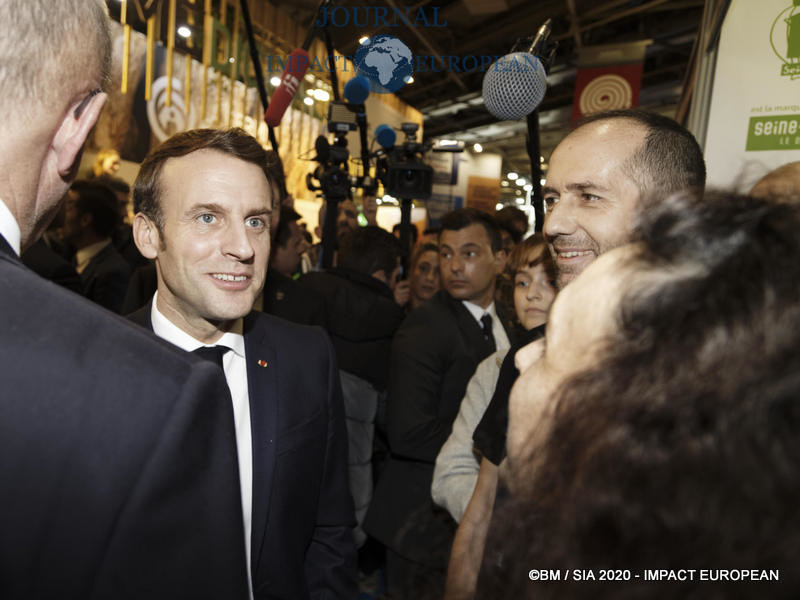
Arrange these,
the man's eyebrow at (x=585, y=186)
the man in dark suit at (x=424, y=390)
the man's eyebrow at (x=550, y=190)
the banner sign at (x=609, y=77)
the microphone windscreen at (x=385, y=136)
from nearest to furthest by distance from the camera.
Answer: the man's eyebrow at (x=585, y=186) → the man's eyebrow at (x=550, y=190) → the man in dark suit at (x=424, y=390) → the microphone windscreen at (x=385, y=136) → the banner sign at (x=609, y=77)

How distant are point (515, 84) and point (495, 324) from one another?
4.66ft

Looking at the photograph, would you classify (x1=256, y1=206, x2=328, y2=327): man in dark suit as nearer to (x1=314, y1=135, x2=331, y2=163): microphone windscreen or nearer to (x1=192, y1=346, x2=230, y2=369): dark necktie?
(x1=314, y1=135, x2=331, y2=163): microphone windscreen

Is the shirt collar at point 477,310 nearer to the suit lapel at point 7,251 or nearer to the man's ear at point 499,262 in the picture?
the man's ear at point 499,262

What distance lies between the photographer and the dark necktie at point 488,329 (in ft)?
8.50

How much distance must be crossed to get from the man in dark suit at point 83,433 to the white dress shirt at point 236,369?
28.0 inches

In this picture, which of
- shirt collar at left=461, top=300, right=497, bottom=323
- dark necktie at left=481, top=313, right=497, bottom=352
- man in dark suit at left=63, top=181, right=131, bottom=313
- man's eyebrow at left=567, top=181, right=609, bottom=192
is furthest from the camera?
man in dark suit at left=63, top=181, right=131, bottom=313

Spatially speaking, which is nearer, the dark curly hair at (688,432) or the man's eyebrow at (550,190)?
the dark curly hair at (688,432)

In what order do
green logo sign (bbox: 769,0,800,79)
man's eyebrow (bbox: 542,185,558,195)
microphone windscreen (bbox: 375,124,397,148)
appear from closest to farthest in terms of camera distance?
man's eyebrow (bbox: 542,185,558,195)
green logo sign (bbox: 769,0,800,79)
microphone windscreen (bbox: 375,124,397,148)

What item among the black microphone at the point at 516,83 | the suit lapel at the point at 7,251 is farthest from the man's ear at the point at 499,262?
the suit lapel at the point at 7,251

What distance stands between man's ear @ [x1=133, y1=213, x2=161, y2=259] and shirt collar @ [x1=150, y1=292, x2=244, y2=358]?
160mm

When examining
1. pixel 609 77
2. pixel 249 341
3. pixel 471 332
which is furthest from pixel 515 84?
pixel 609 77

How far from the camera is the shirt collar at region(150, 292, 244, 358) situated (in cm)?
145

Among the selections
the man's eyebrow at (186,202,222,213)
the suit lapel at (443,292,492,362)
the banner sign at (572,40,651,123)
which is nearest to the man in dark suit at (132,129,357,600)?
the man's eyebrow at (186,202,222,213)

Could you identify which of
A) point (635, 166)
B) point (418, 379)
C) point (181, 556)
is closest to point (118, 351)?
point (181, 556)
